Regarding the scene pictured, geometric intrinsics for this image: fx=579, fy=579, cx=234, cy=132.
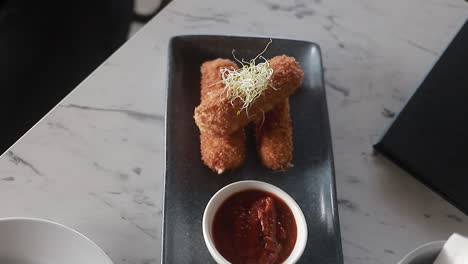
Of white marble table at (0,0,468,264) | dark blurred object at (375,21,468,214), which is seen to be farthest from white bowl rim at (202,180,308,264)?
dark blurred object at (375,21,468,214)

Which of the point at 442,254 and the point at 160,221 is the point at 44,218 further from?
the point at 442,254

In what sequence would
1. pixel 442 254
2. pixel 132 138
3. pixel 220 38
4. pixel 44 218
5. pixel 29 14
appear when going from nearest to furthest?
pixel 442 254 < pixel 44 218 < pixel 132 138 < pixel 220 38 < pixel 29 14

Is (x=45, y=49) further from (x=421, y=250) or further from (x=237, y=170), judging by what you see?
(x=421, y=250)

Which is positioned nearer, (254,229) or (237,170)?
(254,229)

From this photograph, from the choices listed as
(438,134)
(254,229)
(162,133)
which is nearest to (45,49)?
(162,133)

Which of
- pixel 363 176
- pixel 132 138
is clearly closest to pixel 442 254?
pixel 363 176

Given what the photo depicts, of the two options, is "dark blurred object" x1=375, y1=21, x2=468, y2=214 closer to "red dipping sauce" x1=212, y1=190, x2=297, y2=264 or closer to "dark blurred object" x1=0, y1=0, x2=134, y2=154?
"red dipping sauce" x1=212, y1=190, x2=297, y2=264

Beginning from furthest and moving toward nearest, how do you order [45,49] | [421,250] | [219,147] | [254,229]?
[45,49] → [219,147] → [254,229] → [421,250]
